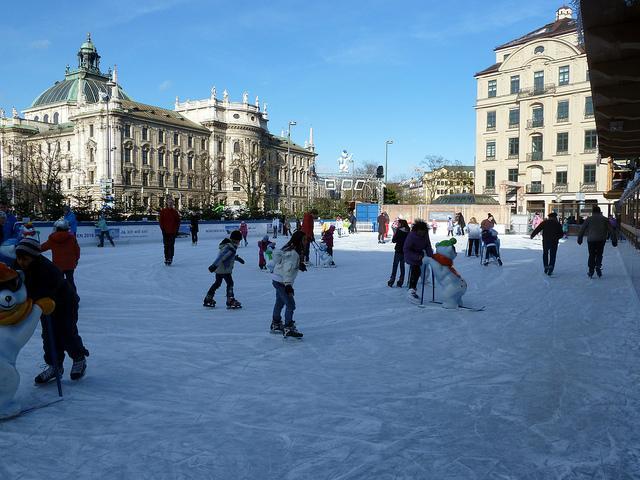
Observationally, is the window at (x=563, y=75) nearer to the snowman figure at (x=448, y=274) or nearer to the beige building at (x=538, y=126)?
the beige building at (x=538, y=126)

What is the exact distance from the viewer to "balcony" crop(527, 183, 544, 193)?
53.7 m

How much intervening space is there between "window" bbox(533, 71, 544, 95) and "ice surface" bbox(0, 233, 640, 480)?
50.3 meters

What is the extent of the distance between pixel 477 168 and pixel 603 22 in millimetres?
55155

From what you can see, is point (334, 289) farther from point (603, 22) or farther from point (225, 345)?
point (603, 22)

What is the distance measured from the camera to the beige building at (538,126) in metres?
51.0

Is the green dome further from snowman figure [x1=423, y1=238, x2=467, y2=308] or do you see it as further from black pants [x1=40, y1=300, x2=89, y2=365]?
black pants [x1=40, y1=300, x2=89, y2=365]

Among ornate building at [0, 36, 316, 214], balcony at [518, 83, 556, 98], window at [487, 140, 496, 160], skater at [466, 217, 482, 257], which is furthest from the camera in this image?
ornate building at [0, 36, 316, 214]

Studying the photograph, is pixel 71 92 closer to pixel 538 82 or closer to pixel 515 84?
pixel 515 84

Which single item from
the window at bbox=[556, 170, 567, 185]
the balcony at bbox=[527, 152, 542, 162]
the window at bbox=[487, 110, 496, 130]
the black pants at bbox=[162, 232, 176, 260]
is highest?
the window at bbox=[487, 110, 496, 130]

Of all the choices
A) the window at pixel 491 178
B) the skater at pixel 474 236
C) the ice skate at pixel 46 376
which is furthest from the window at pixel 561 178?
the ice skate at pixel 46 376

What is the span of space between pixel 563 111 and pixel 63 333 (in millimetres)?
56177

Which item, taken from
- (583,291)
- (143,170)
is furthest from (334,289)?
(143,170)

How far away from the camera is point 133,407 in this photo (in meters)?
4.09

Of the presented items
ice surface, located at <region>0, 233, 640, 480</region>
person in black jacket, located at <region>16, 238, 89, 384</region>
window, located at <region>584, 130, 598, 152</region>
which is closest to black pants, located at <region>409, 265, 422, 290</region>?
ice surface, located at <region>0, 233, 640, 480</region>
